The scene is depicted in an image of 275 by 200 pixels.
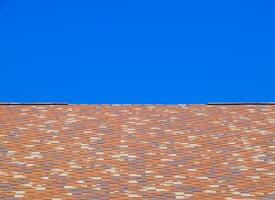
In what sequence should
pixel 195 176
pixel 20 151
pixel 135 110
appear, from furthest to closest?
pixel 135 110 → pixel 20 151 → pixel 195 176

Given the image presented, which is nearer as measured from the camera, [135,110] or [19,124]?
[19,124]

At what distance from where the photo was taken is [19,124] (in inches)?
598

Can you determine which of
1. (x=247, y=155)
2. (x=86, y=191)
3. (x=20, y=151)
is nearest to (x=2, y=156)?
(x=20, y=151)

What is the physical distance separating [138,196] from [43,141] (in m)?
3.77

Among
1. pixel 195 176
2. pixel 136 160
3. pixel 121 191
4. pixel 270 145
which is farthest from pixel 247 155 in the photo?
pixel 121 191

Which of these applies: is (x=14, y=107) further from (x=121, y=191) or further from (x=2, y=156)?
(x=121, y=191)

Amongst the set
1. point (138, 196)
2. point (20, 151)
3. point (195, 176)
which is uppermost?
point (20, 151)

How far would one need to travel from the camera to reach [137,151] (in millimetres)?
13727

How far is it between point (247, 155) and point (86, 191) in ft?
14.4

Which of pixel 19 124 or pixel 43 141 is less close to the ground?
pixel 19 124

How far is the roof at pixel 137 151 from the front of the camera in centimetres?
1175

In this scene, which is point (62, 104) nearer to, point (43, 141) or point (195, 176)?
point (43, 141)

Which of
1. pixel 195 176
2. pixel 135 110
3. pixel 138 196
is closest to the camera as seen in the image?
pixel 138 196

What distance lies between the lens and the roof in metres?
11.8
